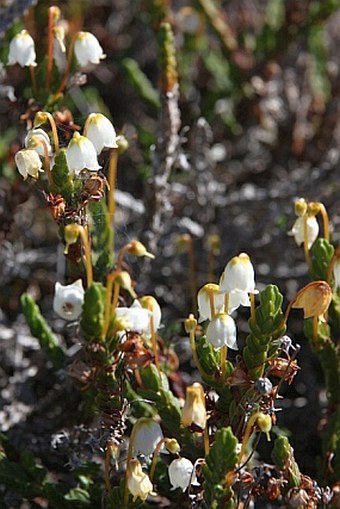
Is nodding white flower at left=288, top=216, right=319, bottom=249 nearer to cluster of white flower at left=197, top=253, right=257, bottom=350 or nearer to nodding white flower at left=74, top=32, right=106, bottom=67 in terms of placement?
cluster of white flower at left=197, top=253, right=257, bottom=350

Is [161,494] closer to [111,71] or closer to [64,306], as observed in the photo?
[64,306]

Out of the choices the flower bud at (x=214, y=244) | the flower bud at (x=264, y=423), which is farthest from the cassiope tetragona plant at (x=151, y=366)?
the flower bud at (x=214, y=244)

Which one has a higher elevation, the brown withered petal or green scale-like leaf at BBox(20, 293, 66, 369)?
the brown withered petal

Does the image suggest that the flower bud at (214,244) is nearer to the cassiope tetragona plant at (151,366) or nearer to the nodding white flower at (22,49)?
the cassiope tetragona plant at (151,366)

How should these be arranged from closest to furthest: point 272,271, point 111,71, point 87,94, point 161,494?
point 161,494, point 272,271, point 87,94, point 111,71

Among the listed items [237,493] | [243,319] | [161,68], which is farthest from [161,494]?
[161,68]

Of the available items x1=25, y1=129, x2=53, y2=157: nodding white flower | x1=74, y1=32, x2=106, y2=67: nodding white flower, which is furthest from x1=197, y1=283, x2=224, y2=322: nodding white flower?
x1=74, y1=32, x2=106, y2=67: nodding white flower

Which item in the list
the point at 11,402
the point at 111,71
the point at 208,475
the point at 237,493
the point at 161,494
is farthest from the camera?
the point at 111,71

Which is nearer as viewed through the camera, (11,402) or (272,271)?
(11,402)

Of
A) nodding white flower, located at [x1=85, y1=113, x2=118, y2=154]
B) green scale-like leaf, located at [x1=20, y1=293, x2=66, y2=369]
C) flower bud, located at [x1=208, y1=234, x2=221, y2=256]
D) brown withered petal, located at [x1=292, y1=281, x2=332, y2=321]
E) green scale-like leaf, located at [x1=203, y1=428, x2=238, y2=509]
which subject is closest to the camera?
green scale-like leaf, located at [x1=203, y1=428, x2=238, y2=509]
